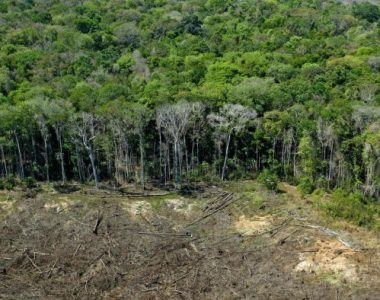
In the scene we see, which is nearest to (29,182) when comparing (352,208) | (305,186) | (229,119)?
(229,119)

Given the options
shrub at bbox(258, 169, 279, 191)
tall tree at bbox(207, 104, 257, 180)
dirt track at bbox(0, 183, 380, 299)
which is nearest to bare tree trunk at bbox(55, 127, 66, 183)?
dirt track at bbox(0, 183, 380, 299)

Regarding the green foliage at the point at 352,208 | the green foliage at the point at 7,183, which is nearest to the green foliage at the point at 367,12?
the green foliage at the point at 352,208

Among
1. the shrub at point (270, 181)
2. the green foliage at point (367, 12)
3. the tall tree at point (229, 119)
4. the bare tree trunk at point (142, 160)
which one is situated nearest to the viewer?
the shrub at point (270, 181)

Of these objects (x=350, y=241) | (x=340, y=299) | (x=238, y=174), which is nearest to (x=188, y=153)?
(x=238, y=174)

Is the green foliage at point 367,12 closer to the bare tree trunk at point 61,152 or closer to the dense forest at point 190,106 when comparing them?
the dense forest at point 190,106

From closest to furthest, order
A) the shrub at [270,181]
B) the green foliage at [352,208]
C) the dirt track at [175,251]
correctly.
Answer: the dirt track at [175,251] → the green foliage at [352,208] → the shrub at [270,181]

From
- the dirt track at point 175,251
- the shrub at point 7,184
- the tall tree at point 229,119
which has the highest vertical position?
the tall tree at point 229,119
